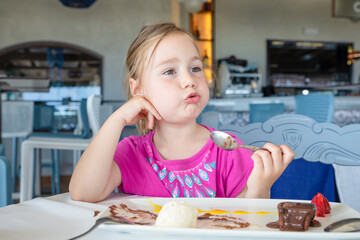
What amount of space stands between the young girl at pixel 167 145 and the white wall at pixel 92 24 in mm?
5084

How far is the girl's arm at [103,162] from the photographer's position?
Answer: 71 cm

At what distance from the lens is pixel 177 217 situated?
0.43 metres

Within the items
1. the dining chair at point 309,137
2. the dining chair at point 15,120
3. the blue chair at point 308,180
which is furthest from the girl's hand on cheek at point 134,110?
the dining chair at point 15,120

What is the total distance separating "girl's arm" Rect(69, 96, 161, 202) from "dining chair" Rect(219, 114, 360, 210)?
37 centimetres

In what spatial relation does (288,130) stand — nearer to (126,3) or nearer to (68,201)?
(68,201)

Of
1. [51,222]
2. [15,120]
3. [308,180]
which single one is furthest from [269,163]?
[15,120]

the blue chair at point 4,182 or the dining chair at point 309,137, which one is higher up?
the dining chair at point 309,137

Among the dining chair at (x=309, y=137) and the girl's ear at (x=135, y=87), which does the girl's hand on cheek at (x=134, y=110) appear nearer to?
the girl's ear at (x=135, y=87)

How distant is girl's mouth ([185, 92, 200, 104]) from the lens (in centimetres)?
81

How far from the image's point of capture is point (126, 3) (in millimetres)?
6023

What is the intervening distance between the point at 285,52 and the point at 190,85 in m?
6.18

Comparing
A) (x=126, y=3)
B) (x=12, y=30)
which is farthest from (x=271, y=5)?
(x=12, y=30)

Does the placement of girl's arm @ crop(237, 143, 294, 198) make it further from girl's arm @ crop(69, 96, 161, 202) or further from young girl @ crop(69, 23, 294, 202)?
girl's arm @ crop(69, 96, 161, 202)

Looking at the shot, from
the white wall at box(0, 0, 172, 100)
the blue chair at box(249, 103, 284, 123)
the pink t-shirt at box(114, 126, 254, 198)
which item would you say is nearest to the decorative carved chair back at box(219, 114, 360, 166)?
the pink t-shirt at box(114, 126, 254, 198)
